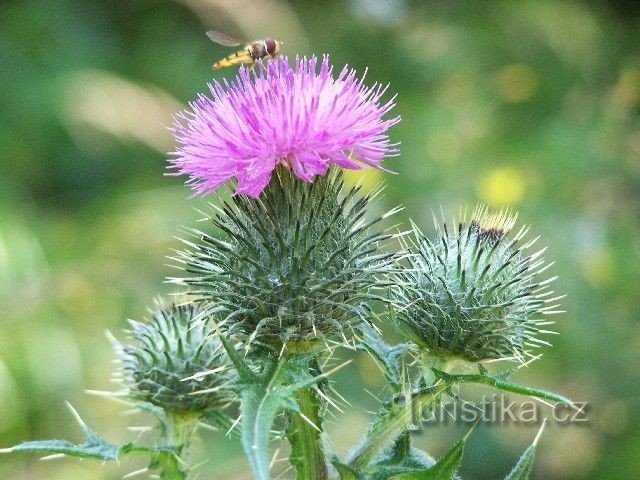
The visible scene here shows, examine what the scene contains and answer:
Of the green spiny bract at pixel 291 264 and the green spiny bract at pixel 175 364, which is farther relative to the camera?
the green spiny bract at pixel 175 364

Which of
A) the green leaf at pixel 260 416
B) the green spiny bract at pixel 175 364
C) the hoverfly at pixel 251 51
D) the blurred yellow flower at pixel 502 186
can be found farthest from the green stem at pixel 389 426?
the blurred yellow flower at pixel 502 186

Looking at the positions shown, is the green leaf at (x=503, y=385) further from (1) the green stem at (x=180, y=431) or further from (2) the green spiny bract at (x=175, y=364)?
(1) the green stem at (x=180, y=431)

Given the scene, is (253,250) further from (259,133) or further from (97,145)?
(97,145)

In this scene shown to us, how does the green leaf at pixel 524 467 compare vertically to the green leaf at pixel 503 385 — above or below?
below

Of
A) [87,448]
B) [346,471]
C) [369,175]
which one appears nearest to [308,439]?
[346,471]

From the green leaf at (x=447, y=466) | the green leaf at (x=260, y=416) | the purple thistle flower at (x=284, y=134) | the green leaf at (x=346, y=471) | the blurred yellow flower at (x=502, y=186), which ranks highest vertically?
the blurred yellow flower at (x=502, y=186)

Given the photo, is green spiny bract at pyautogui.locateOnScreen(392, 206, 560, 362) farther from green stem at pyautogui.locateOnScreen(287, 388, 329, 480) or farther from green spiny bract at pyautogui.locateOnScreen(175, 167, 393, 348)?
green stem at pyautogui.locateOnScreen(287, 388, 329, 480)

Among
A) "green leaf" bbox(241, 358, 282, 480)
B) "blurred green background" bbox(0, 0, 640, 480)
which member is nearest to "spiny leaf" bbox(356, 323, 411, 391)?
"green leaf" bbox(241, 358, 282, 480)
